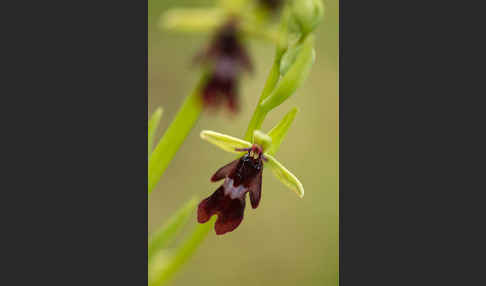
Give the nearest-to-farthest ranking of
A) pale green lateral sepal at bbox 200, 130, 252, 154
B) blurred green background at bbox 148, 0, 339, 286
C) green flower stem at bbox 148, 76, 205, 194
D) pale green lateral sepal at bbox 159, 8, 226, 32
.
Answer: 1. pale green lateral sepal at bbox 159, 8, 226, 32
2. green flower stem at bbox 148, 76, 205, 194
3. pale green lateral sepal at bbox 200, 130, 252, 154
4. blurred green background at bbox 148, 0, 339, 286

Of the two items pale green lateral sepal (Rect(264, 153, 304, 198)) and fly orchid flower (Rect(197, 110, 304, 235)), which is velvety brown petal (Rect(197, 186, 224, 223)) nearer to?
fly orchid flower (Rect(197, 110, 304, 235))

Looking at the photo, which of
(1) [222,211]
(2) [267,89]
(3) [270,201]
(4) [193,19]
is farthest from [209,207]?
(3) [270,201]

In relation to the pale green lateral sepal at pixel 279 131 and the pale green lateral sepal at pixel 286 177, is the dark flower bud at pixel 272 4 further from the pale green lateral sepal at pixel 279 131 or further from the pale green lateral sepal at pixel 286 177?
the pale green lateral sepal at pixel 286 177

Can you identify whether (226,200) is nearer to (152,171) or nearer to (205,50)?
(152,171)

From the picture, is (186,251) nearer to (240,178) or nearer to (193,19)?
(240,178)

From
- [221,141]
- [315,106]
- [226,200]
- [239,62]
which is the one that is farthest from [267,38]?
[315,106]

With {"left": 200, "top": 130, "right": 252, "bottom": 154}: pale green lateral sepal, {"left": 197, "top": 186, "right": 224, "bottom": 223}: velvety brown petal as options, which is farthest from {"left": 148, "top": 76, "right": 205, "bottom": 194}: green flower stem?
{"left": 197, "top": 186, "right": 224, "bottom": 223}: velvety brown petal
